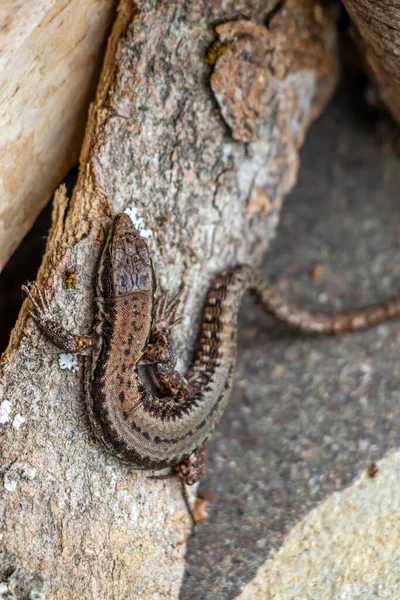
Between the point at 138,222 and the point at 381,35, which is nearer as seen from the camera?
the point at 381,35

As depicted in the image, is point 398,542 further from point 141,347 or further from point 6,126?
point 6,126

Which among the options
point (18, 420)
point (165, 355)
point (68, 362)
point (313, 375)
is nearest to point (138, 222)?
point (165, 355)

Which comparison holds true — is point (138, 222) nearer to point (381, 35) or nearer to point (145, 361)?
point (145, 361)

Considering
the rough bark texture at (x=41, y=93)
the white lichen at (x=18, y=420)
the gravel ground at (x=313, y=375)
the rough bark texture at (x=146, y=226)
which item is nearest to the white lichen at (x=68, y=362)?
the rough bark texture at (x=146, y=226)

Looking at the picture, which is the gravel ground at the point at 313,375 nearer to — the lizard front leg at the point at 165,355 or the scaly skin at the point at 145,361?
the scaly skin at the point at 145,361

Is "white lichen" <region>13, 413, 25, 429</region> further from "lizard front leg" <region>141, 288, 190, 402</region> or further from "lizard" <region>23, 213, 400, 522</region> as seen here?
"lizard front leg" <region>141, 288, 190, 402</region>

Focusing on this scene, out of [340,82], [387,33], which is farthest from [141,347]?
[340,82]

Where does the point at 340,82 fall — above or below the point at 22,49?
below
